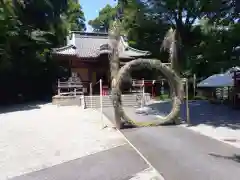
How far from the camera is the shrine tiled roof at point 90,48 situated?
23.5 meters

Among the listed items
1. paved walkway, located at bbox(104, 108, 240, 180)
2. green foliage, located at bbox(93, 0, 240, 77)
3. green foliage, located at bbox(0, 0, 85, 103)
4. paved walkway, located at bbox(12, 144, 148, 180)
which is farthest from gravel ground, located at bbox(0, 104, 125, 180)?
green foliage, located at bbox(93, 0, 240, 77)

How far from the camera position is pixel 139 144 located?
27.2 feet

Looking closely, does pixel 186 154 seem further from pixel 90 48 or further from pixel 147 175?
pixel 90 48

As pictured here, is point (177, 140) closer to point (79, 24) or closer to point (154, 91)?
point (154, 91)

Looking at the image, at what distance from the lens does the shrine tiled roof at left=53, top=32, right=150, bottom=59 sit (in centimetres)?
2348

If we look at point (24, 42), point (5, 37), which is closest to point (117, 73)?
point (5, 37)

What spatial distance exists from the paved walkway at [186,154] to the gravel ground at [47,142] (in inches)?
42.6

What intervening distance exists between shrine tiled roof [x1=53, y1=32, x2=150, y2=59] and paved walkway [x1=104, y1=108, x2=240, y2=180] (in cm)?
1241

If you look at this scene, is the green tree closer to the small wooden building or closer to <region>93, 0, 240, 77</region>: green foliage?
<region>93, 0, 240, 77</region>: green foliage

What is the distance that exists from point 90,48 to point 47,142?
61.1 ft

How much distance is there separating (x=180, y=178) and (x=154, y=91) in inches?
837

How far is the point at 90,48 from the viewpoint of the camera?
26781 millimetres

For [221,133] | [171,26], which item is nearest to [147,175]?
[221,133]

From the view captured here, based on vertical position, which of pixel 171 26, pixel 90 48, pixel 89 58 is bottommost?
pixel 89 58
